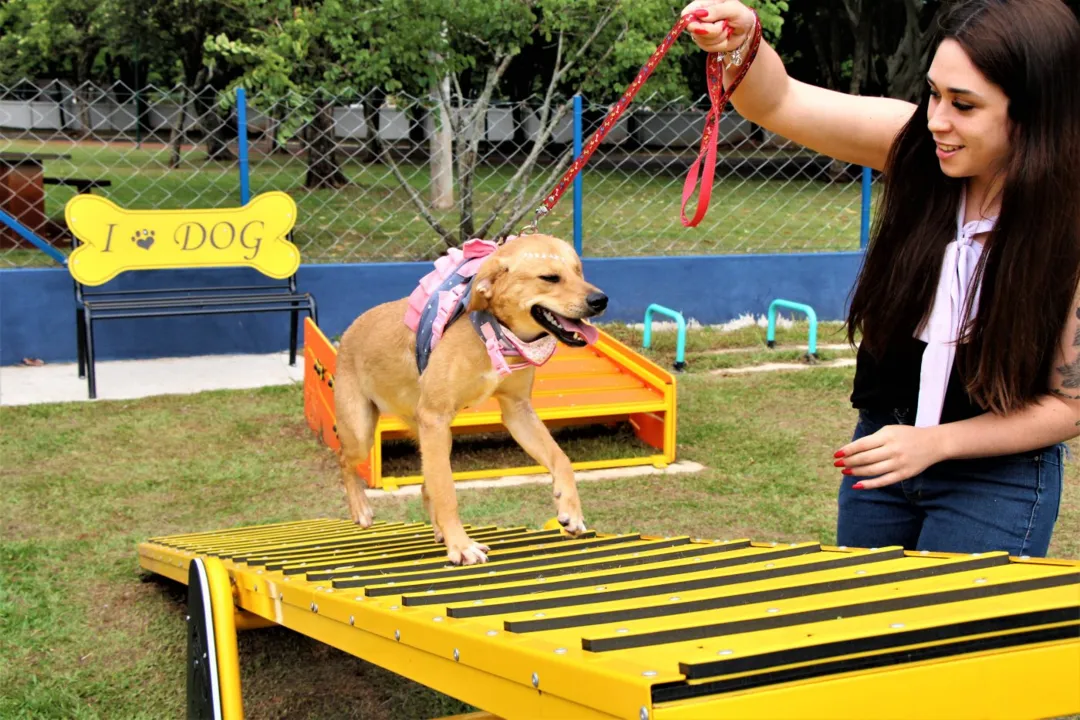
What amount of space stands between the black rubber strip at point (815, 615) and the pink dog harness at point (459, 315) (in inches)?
73.0

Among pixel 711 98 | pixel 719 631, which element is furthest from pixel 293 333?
pixel 719 631

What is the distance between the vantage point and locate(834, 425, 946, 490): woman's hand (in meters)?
2.54

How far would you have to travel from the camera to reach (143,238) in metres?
8.67

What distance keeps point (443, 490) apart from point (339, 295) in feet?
20.9

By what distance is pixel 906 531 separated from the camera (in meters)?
2.86

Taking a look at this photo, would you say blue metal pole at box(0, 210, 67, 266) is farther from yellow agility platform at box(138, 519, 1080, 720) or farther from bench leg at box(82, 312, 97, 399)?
yellow agility platform at box(138, 519, 1080, 720)

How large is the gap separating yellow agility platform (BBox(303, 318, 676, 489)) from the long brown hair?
4.01 meters

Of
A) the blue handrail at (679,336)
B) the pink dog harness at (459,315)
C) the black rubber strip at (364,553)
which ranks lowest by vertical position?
the blue handrail at (679,336)

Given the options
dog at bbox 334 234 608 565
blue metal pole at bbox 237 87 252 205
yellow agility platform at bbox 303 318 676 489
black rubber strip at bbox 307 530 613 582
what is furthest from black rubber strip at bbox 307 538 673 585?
blue metal pole at bbox 237 87 252 205

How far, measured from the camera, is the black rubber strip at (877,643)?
1595 mm

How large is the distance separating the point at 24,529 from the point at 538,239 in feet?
11.3

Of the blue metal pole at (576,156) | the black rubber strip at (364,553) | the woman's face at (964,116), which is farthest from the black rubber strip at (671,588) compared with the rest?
the blue metal pole at (576,156)

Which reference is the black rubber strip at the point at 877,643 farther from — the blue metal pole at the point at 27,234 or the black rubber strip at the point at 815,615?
the blue metal pole at the point at 27,234

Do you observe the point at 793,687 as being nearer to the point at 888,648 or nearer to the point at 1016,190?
the point at 888,648
